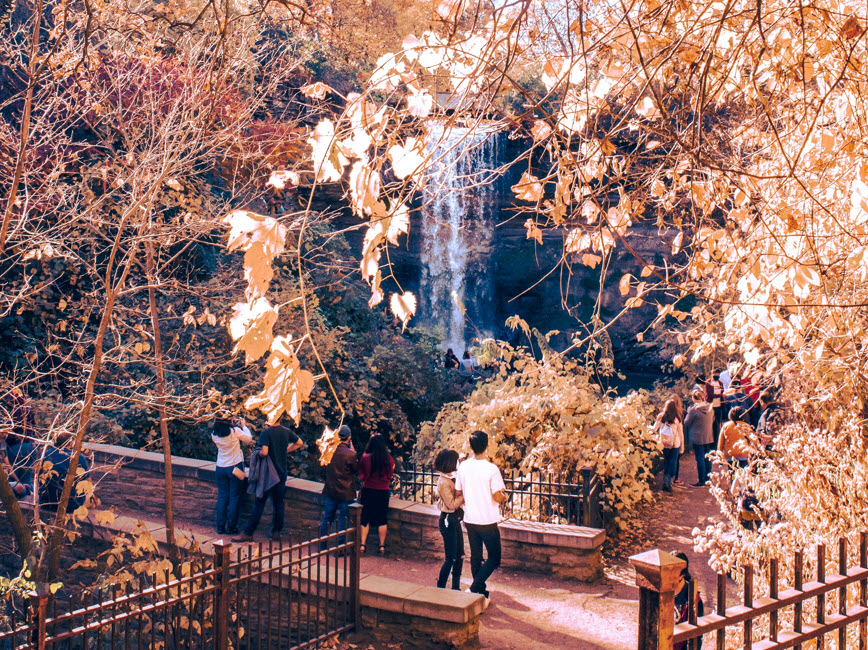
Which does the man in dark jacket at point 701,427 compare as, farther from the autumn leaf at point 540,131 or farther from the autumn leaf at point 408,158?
the autumn leaf at point 408,158

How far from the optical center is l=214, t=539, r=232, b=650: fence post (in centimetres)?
556

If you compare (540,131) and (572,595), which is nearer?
(540,131)

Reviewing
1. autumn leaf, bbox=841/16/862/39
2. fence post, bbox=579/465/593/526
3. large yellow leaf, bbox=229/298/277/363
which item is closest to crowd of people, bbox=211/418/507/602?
fence post, bbox=579/465/593/526

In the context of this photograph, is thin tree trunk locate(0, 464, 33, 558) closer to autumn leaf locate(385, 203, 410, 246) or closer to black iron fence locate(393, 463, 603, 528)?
black iron fence locate(393, 463, 603, 528)

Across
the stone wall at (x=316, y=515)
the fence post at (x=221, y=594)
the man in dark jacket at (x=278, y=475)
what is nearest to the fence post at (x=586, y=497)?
the stone wall at (x=316, y=515)

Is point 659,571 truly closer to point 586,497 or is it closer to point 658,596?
point 658,596

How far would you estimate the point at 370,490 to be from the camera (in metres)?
8.35

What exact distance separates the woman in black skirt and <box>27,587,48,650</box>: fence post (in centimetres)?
409

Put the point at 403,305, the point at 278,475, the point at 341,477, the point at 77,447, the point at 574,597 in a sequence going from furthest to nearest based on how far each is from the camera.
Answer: the point at 278,475 → the point at 341,477 → the point at 574,597 → the point at 77,447 → the point at 403,305

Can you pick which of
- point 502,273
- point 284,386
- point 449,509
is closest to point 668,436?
point 449,509

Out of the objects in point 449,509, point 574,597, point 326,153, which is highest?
point 326,153

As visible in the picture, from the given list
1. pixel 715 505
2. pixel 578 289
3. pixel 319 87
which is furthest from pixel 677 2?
pixel 578 289

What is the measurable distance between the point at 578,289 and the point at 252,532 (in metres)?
20.8

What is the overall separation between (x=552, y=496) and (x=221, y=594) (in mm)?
4278
